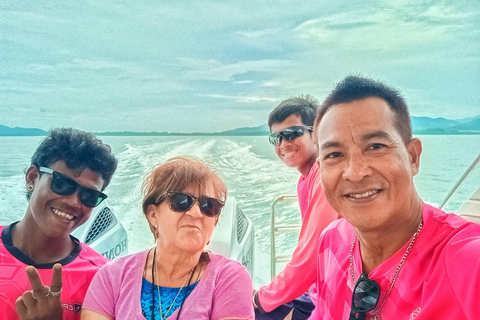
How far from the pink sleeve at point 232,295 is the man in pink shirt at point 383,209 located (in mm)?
263

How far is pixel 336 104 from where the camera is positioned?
0.91 meters

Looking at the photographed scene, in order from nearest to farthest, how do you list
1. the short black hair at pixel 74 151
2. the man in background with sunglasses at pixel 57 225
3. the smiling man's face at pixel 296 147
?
the man in background with sunglasses at pixel 57 225
the short black hair at pixel 74 151
the smiling man's face at pixel 296 147

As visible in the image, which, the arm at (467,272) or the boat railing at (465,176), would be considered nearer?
the arm at (467,272)

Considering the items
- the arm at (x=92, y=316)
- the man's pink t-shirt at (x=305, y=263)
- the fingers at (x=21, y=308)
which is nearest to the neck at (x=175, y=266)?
the arm at (x=92, y=316)

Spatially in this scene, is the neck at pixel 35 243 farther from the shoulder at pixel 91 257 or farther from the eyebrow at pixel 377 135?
the eyebrow at pixel 377 135

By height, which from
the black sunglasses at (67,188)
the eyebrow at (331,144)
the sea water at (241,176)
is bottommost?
the sea water at (241,176)

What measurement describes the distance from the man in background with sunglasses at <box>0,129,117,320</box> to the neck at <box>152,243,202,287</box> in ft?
0.98

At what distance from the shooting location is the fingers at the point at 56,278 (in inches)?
39.3

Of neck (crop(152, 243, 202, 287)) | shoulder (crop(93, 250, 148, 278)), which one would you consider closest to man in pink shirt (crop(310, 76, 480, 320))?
neck (crop(152, 243, 202, 287))

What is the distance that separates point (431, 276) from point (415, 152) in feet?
1.00

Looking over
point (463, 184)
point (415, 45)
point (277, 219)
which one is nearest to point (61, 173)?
point (463, 184)

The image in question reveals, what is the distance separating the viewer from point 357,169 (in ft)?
2.71

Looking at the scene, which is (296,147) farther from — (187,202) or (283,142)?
(187,202)

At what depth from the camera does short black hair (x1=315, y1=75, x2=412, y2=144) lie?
0.87m
